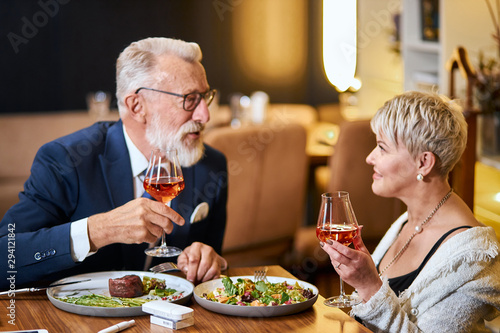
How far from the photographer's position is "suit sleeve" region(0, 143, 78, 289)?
1.72 m

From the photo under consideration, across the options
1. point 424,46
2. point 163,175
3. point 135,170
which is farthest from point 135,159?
Answer: point 424,46

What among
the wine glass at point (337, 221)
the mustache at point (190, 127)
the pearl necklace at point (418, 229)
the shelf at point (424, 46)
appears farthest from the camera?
the shelf at point (424, 46)

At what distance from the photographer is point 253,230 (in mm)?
3553

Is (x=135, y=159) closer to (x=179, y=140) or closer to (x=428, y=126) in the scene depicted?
(x=179, y=140)

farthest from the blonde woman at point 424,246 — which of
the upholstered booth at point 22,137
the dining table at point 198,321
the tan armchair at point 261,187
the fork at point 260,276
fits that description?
the upholstered booth at point 22,137

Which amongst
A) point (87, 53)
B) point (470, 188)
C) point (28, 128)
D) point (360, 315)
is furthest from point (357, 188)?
point (87, 53)

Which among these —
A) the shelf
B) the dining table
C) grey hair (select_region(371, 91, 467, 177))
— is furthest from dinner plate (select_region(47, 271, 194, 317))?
the shelf

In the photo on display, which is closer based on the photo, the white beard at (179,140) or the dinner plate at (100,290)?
the dinner plate at (100,290)

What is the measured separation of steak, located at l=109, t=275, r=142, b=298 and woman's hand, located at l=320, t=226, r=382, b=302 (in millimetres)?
471

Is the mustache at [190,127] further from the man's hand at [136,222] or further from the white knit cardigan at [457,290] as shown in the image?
the white knit cardigan at [457,290]

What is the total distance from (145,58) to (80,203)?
20.5 inches

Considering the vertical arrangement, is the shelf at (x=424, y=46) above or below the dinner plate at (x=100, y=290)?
above

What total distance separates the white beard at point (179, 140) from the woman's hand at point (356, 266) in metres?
0.76

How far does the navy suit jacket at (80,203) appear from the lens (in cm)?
173
